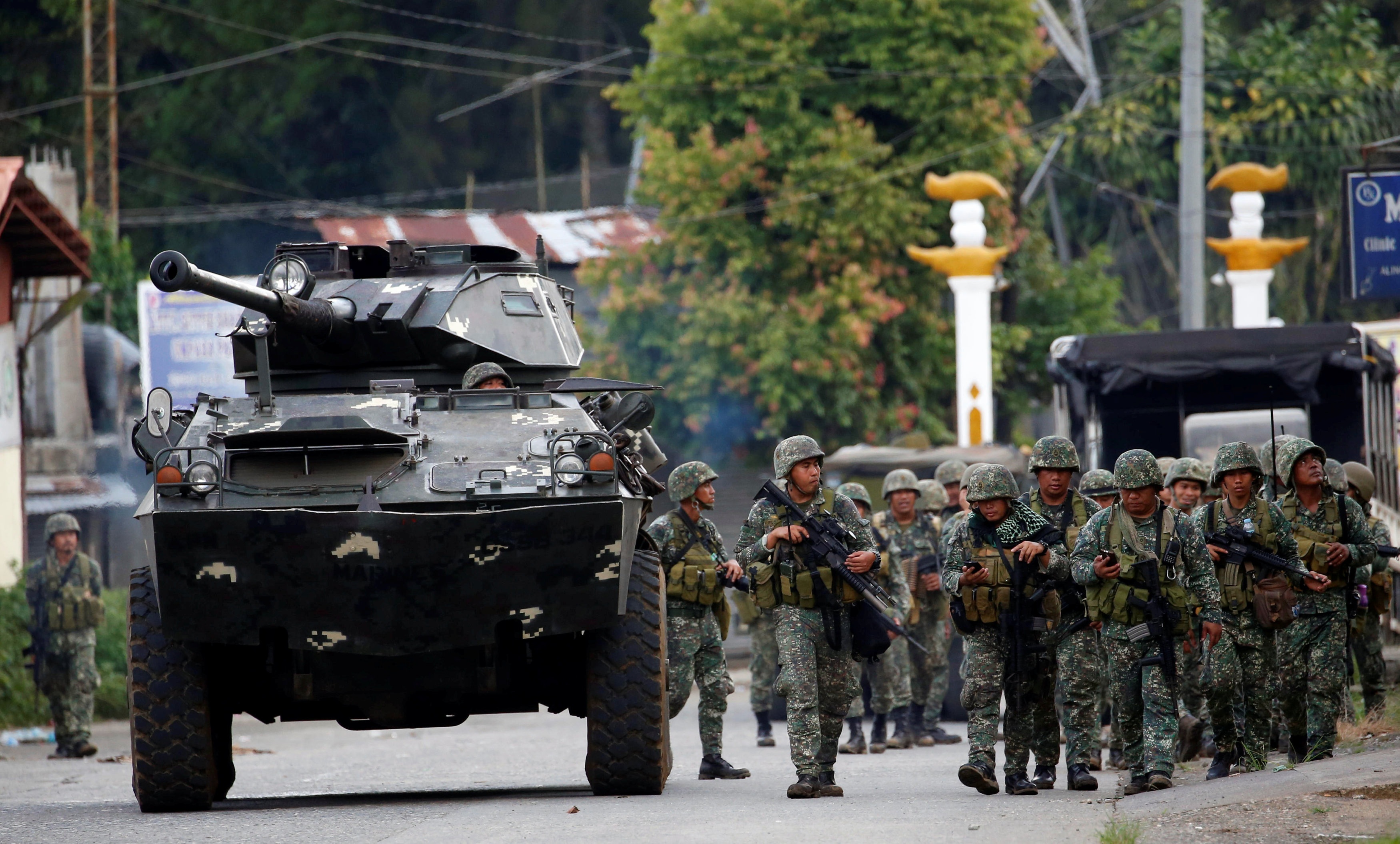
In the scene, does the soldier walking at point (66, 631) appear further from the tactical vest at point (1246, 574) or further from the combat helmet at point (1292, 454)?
the combat helmet at point (1292, 454)

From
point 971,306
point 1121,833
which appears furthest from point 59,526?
point 971,306

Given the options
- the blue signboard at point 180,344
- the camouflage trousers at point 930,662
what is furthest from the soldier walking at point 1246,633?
the blue signboard at point 180,344

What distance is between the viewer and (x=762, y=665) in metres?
14.1

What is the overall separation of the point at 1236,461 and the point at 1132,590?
4.10ft

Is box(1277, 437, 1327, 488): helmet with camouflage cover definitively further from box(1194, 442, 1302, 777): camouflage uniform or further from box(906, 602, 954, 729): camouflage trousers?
box(906, 602, 954, 729): camouflage trousers

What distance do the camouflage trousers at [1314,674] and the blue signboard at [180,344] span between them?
1548cm

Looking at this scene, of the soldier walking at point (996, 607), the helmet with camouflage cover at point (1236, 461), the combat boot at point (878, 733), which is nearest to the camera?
the soldier walking at point (996, 607)

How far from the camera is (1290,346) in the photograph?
15242 millimetres

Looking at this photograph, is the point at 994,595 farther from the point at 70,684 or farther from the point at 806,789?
the point at 70,684

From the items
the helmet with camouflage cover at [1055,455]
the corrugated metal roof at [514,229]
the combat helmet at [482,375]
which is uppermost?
the corrugated metal roof at [514,229]

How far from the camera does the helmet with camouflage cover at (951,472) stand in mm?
14672

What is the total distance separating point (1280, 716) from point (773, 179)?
53.3 feet

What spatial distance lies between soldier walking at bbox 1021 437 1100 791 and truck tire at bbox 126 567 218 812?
3.90 meters

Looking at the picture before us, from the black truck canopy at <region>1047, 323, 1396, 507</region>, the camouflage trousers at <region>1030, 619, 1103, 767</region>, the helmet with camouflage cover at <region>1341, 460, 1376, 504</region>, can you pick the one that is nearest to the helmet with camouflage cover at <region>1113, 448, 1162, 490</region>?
the camouflage trousers at <region>1030, 619, 1103, 767</region>
